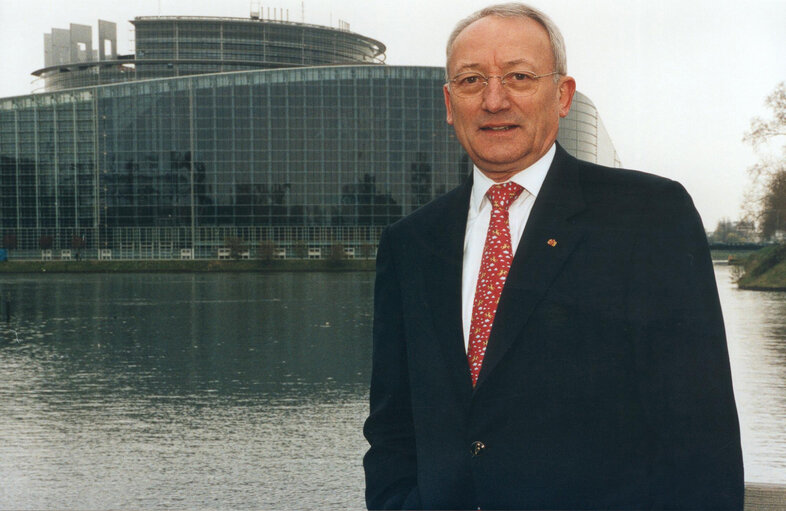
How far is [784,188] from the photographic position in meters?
34.5

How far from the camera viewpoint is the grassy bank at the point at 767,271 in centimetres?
3747

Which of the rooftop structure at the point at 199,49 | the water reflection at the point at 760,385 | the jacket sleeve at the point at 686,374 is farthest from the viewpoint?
the rooftop structure at the point at 199,49

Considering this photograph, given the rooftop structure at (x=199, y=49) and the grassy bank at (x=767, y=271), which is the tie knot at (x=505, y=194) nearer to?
the grassy bank at (x=767, y=271)

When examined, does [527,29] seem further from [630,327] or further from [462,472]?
[462,472]

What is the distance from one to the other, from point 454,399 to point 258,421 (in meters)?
7.39

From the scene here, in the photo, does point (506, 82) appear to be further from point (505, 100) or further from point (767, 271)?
point (767, 271)

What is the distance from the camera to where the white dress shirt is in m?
2.16

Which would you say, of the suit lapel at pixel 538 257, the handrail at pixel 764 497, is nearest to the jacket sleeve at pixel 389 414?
the suit lapel at pixel 538 257

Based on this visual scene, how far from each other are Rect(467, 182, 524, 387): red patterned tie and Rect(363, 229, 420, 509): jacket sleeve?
0.30 meters

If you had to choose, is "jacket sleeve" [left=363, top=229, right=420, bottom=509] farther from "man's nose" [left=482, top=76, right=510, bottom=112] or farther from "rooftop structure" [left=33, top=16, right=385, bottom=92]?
"rooftop structure" [left=33, top=16, right=385, bottom=92]

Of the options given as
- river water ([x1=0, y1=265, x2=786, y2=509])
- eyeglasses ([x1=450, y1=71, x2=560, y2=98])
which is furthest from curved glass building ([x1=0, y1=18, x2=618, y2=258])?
eyeglasses ([x1=450, y1=71, x2=560, y2=98])

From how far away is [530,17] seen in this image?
6.74 ft

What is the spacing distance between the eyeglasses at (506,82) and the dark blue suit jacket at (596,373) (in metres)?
0.22

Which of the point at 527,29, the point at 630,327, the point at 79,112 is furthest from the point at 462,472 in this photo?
the point at 79,112
